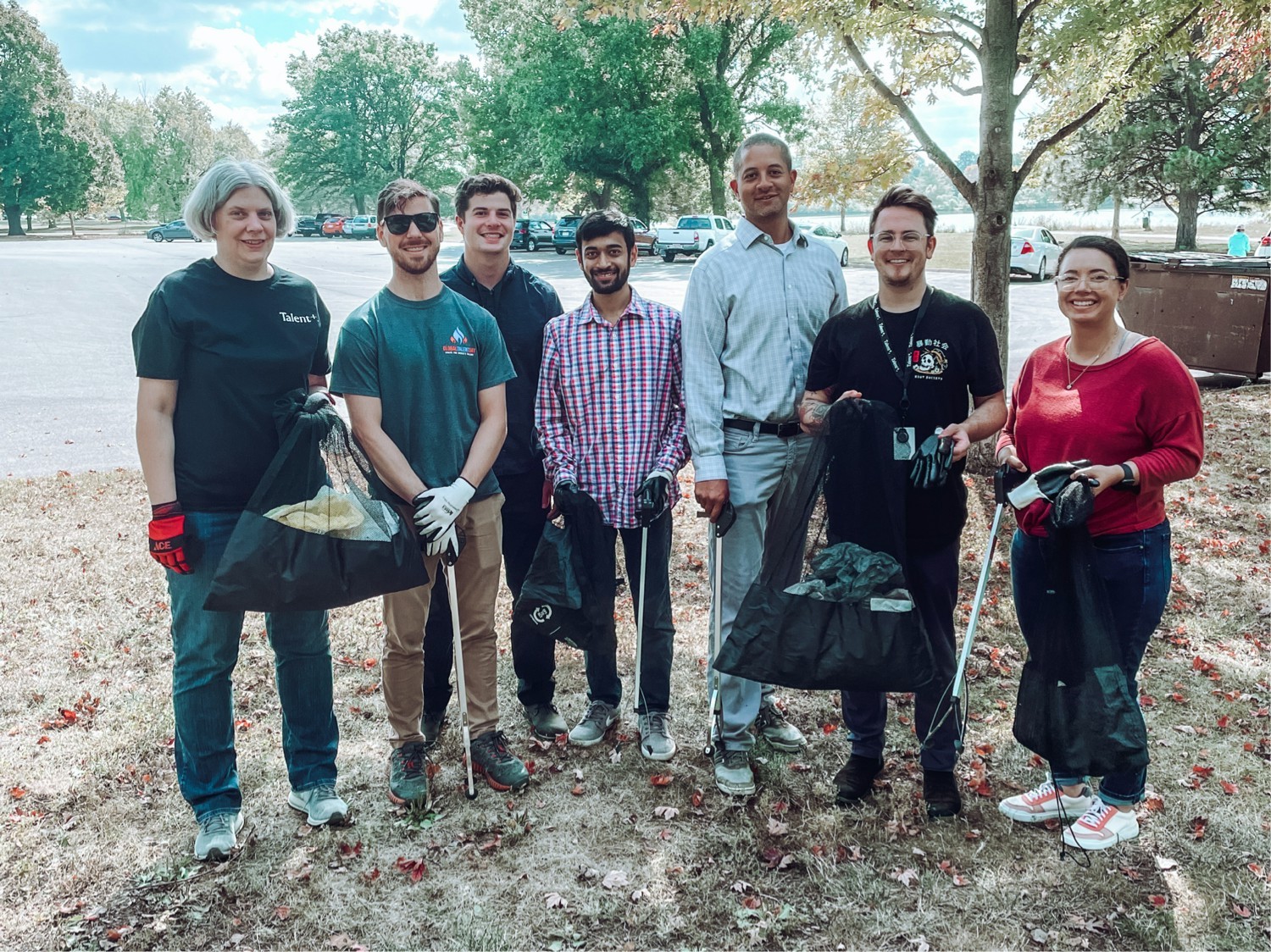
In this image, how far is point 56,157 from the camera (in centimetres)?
4744

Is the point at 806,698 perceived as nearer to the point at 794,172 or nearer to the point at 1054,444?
the point at 1054,444

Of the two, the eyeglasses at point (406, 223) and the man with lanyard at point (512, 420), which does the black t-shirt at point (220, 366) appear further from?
the man with lanyard at point (512, 420)

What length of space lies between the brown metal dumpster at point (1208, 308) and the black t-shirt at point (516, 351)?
816 cm

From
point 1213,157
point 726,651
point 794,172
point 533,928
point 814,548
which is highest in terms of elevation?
point 1213,157

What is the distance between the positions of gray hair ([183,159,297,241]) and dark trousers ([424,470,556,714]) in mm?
1346

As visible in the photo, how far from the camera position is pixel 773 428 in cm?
350

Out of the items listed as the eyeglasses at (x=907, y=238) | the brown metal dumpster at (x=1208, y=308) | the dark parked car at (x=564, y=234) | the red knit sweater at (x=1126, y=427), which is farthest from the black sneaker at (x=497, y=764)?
the dark parked car at (x=564, y=234)

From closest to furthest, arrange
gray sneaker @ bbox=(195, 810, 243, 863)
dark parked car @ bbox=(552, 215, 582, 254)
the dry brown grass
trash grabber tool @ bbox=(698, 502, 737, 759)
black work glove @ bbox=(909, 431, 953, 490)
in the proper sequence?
the dry brown grass < black work glove @ bbox=(909, 431, 953, 490) < gray sneaker @ bbox=(195, 810, 243, 863) < trash grabber tool @ bbox=(698, 502, 737, 759) < dark parked car @ bbox=(552, 215, 582, 254)

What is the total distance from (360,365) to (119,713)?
2.24 m

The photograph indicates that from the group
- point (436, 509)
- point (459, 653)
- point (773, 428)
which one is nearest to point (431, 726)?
point (459, 653)

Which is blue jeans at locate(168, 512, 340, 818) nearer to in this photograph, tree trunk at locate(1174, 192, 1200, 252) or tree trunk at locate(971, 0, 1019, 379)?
tree trunk at locate(971, 0, 1019, 379)

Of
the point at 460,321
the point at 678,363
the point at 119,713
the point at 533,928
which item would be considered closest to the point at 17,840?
the point at 119,713

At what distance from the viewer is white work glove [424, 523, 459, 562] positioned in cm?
328

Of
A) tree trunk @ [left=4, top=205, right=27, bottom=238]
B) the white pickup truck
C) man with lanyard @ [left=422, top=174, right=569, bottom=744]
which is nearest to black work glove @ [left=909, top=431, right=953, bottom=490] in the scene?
man with lanyard @ [left=422, top=174, right=569, bottom=744]
